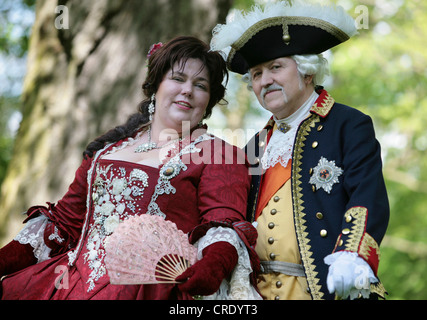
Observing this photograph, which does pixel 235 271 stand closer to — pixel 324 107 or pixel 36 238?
pixel 324 107

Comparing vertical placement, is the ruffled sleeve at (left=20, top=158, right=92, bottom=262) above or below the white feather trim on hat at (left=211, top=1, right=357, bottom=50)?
below

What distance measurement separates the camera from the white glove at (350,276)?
6.81 feet

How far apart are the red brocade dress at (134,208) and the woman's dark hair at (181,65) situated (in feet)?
0.83

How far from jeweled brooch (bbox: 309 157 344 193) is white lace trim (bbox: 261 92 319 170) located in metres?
0.22

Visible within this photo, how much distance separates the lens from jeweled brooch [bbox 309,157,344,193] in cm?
252

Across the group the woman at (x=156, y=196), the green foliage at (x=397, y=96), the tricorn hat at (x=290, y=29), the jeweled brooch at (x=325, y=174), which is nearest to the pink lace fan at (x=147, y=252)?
the woman at (x=156, y=196)

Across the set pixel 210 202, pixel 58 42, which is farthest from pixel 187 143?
pixel 58 42

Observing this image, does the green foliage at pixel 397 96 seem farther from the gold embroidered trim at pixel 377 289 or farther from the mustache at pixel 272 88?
the gold embroidered trim at pixel 377 289

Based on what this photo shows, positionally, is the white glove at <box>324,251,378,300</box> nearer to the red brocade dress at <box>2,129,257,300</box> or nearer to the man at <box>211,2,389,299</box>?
the man at <box>211,2,389,299</box>

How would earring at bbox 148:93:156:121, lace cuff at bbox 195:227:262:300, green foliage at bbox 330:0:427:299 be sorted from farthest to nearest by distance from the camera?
1. green foliage at bbox 330:0:427:299
2. earring at bbox 148:93:156:121
3. lace cuff at bbox 195:227:262:300

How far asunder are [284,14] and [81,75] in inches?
84.6

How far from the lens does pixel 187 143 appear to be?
2.89 m

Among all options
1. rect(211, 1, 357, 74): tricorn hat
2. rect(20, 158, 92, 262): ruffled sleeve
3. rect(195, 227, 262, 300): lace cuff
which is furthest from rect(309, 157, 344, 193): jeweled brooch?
rect(20, 158, 92, 262): ruffled sleeve

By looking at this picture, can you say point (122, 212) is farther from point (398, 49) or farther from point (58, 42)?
point (398, 49)
